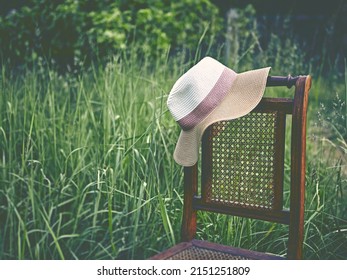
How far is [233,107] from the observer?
6.31 feet

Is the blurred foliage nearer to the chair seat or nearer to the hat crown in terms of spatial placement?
the hat crown

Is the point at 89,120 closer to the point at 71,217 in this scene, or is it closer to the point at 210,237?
the point at 71,217

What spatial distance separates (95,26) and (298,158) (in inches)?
138

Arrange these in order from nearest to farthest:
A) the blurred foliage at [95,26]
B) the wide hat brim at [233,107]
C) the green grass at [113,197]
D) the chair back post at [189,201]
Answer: the wide hat brim at [233,107], the chair back post at [189,201], the green grass at [113,197], the blurred foliage at [95,26]

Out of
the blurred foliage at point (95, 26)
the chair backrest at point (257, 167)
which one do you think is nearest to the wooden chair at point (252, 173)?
the chair backrest at point (257, 167)

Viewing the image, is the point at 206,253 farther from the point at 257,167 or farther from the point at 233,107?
the point at 233,107

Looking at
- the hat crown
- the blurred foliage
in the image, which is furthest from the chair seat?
the blurred foliage

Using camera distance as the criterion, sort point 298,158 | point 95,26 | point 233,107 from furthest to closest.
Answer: point 95,26, point 233,107, point 298,158

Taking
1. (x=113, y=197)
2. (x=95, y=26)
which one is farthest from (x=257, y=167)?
(x=95, y=26)

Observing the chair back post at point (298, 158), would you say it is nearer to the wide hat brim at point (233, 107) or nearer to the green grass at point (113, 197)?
the wide hat brim at point (233, 107)

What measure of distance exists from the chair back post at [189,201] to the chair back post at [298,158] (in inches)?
14.3

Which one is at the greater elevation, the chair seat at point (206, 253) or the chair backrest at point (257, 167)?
the chair backrest at point (257, 167)

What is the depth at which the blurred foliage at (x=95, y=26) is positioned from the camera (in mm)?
4824
